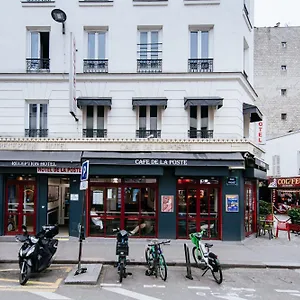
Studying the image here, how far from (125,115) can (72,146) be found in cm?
240

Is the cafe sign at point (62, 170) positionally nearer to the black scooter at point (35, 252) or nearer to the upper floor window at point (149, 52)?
the black scooter at point (35, 252)

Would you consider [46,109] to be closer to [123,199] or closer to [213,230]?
[123,199]

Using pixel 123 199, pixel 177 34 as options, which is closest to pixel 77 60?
pixel 177 34

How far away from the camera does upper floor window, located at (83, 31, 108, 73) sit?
42.6 ft

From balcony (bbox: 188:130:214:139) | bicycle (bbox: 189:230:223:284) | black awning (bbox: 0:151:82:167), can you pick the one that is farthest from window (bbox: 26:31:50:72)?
bicycle (bbox: 189:230:223:284)

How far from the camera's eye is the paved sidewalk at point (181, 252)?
30.9 feet

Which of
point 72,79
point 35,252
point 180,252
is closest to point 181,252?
point 180,252

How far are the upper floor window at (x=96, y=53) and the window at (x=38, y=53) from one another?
1654 millimetres

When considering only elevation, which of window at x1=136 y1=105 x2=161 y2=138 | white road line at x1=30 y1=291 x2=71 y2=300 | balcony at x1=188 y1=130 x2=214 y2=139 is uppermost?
window at x1=136 y1=105 x2=161 y2=138

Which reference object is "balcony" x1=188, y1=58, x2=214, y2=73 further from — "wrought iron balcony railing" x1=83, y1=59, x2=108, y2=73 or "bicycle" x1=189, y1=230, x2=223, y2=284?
"bicycle" x1=189, y1=230, x2=223, y2=284

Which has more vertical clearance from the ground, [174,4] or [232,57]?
[174,4]

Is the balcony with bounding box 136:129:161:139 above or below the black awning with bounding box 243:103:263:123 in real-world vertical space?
below

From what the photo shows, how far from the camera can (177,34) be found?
1285cm

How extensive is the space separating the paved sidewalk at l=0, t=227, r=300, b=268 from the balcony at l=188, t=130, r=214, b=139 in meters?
4.06
